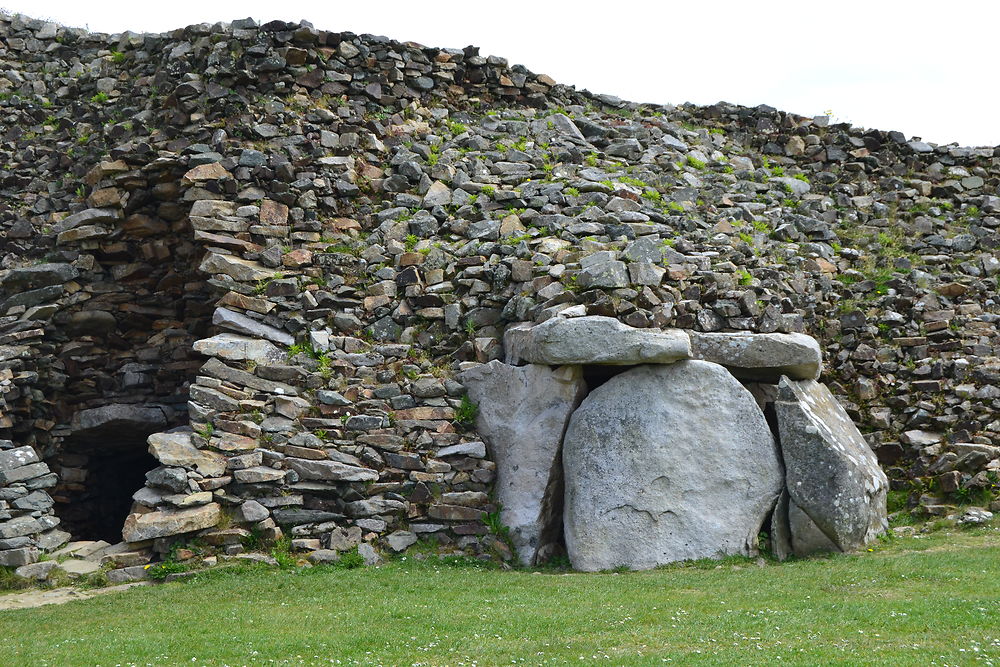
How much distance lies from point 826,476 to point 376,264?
28.2 feet

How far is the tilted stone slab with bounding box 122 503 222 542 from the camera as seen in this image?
14.2 m

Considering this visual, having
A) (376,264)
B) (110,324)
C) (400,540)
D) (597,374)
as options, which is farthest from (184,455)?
(597,374)

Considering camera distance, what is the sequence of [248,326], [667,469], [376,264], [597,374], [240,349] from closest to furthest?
[667,469] → [597,374] → [240,349] → [248,326] → [376,264]

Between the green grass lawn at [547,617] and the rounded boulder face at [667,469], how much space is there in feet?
2.01

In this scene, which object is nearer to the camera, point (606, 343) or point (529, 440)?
point (606, 343)

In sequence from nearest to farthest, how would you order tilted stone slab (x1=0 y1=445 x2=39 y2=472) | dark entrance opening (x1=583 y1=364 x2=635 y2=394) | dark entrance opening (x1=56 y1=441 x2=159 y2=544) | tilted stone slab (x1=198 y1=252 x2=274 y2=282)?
tilted stone slab (x1=0 y1=445 x2=39 y2=472) → dark entrance opening (x1=583 y1=364 x2=635 y2=394) → tilted stone slab (x1=198 y1=252 x2=274 y2=282) → dark entrance opening (x1=56 y1=441 x2=159 y2=544)

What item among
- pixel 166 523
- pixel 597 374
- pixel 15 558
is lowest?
pixel 15 558

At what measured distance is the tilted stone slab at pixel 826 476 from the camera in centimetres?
1463

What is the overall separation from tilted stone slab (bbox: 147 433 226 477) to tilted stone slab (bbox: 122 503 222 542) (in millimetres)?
648

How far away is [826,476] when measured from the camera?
48.3ft

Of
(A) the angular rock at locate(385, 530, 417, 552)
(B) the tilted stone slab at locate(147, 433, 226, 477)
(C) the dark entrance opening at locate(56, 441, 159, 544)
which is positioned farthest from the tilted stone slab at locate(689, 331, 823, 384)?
(C) the dark entrance opening at locate(56, 441, 159, 544)

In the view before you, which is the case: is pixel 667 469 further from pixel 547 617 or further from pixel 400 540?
pixel 547 617

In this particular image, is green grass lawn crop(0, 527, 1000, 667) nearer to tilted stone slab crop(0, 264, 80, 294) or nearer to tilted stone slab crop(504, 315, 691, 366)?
tilted stone slab crop(504, 315, 691, 366)

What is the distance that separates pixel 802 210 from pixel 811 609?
41.0 ft
